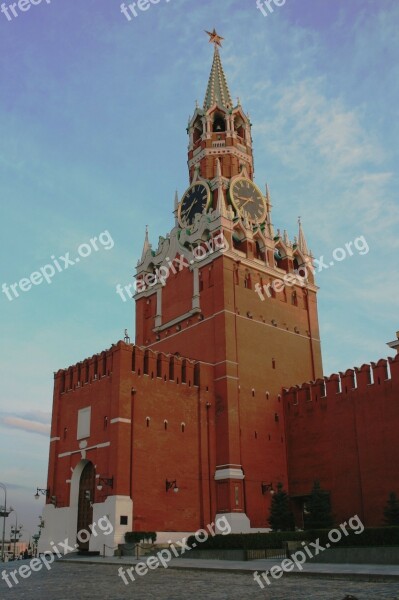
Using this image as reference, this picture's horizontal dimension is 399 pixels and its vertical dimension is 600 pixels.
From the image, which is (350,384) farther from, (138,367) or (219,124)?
(219,124)

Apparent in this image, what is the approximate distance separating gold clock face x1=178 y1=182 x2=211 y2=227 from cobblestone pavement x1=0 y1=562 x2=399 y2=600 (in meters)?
36.0

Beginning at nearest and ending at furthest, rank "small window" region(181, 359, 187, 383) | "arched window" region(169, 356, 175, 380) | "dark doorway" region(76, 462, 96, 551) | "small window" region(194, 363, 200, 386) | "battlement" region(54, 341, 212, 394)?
"dark doorway" region(76, 462, 96, 551)
"battlement" region(54, 341, 212, 394)
"arched window" region(169, 356, 175, 380)
"small window" region(181, 359, 187, 383)
"small window" region(194, 363, 200, 386)

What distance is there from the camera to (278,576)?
20.6m

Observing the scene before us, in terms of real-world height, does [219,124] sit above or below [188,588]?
above

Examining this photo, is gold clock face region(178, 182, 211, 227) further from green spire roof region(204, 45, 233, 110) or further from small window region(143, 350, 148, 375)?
small window region(143, 350, 148, 375)

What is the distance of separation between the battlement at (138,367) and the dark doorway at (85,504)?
20.6 ft

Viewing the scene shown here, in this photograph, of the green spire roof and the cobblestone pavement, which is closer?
the cobblestone pavement

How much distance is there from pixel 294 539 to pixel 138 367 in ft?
51.6

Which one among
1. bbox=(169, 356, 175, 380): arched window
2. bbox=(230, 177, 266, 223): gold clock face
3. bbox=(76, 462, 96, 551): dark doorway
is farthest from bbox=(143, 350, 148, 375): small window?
bbox=(230, 177, 266, 223): gold clock face

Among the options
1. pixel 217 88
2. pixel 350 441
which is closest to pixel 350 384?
pixel 350 441

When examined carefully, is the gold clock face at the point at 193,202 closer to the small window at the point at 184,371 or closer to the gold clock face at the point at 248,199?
the gold clock face at the point at 248,199

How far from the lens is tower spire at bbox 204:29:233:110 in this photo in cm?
6162

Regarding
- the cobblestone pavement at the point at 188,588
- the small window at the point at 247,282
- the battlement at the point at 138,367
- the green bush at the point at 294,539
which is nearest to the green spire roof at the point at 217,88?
the small window at the point at 247,282

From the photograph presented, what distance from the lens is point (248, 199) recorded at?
55.3 metres
